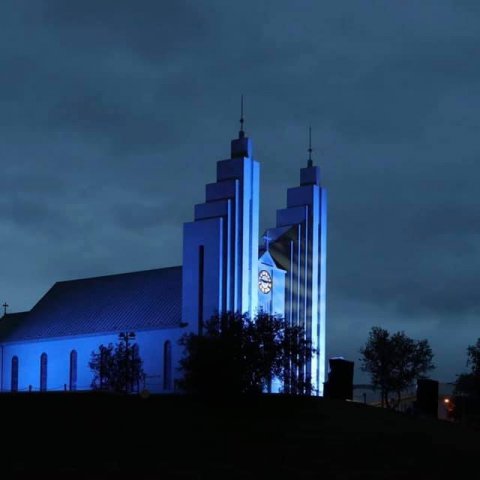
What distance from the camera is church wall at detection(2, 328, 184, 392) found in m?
89.8

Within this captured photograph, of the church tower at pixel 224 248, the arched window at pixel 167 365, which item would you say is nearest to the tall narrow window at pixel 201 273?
the church tower at pixel 224 248

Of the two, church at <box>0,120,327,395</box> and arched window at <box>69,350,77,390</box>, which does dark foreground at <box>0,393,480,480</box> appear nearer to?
church at <box>0,120,327,395</box>

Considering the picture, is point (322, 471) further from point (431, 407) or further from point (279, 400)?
point (431, 407)

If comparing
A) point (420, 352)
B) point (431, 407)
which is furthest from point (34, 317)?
point (431, 407)

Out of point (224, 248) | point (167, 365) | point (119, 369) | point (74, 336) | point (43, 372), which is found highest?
point (224, 248)

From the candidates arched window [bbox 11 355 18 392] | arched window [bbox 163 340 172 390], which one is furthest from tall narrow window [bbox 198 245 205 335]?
arched window [bbox 11 355 18 392]

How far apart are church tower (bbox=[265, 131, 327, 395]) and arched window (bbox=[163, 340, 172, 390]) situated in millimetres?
11269

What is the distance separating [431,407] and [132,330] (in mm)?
29708

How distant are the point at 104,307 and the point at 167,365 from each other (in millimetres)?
13232

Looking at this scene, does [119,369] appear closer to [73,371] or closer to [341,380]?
[73,371]

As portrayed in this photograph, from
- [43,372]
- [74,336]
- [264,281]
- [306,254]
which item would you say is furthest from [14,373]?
[306,254]

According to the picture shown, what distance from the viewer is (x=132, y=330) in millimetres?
92875

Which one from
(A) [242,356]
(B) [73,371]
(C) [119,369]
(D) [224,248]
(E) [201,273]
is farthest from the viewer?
(B) [73,371]

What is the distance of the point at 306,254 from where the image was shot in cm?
9912
